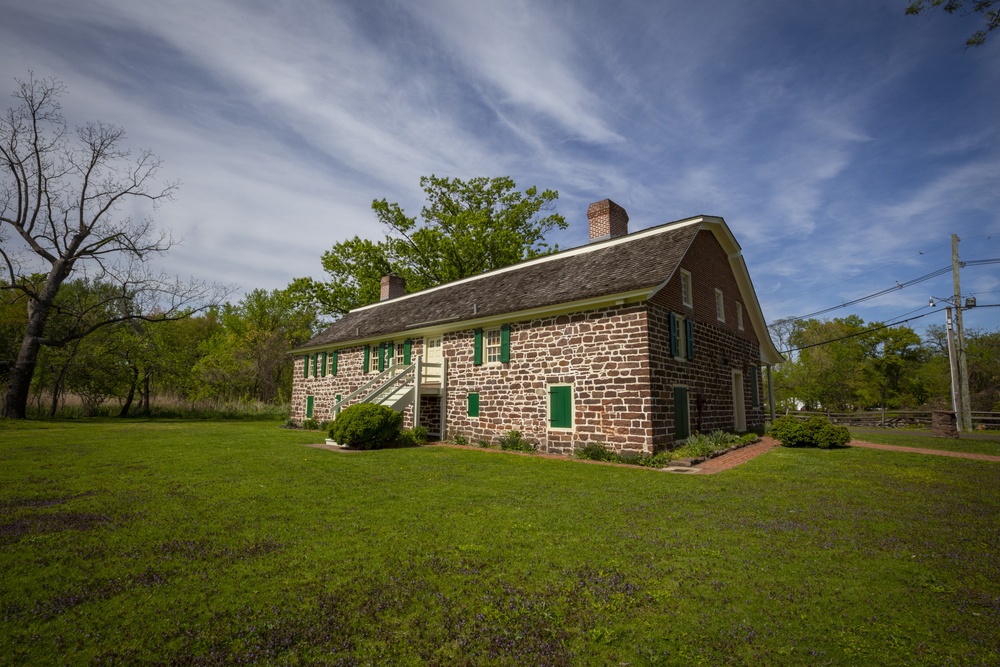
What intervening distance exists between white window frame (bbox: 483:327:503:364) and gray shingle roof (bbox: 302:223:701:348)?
2.38 feet

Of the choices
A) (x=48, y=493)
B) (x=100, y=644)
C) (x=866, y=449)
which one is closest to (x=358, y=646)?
(x=100, y=644)

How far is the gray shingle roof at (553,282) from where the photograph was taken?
12617 mm

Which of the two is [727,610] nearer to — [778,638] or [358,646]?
[778,638]

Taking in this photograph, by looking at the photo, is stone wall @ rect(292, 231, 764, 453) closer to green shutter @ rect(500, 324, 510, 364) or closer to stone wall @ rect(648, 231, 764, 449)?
stone wall @ rect(648, 231, 764, 449)

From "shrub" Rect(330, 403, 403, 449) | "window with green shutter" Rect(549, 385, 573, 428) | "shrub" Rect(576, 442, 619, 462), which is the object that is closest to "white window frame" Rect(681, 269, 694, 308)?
"window with green shutter" Rect(549, 385, 573, 428)

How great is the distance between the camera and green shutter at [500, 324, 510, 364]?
571 inches

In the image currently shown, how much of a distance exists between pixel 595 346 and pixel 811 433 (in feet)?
24.9

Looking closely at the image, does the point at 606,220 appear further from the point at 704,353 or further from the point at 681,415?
the point at 681,415

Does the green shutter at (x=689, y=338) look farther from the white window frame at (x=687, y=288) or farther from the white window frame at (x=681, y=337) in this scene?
the white window frame at (x=687, y=288)

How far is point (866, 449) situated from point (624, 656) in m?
14.2

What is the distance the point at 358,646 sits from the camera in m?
2.96

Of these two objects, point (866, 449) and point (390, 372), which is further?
point (390, 372)

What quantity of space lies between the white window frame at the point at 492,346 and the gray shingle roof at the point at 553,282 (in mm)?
726

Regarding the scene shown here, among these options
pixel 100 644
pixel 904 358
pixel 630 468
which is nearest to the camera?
pixel 100 644
